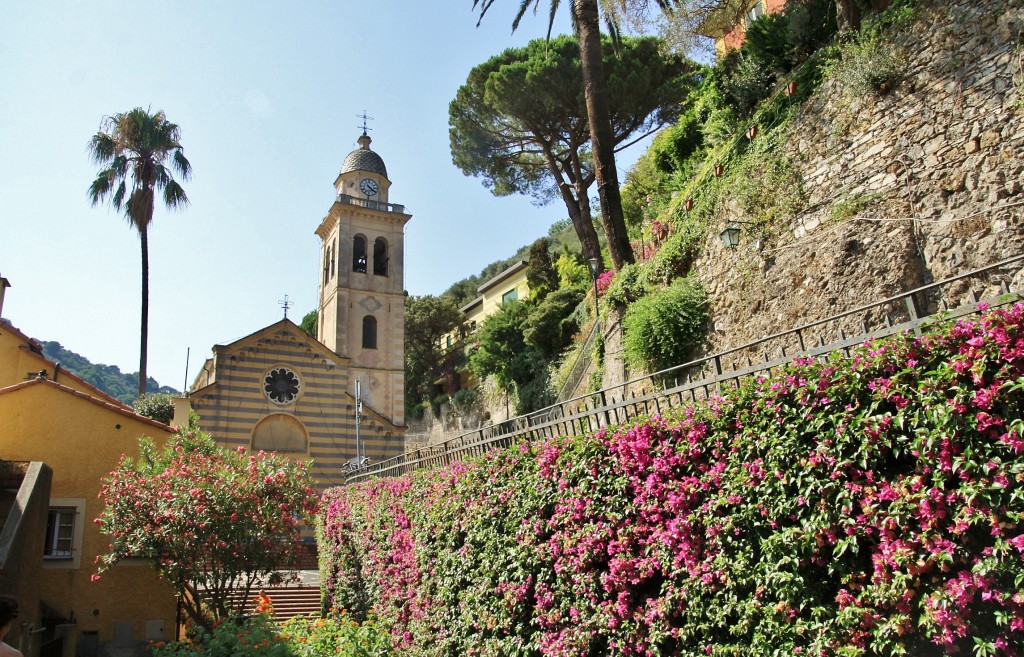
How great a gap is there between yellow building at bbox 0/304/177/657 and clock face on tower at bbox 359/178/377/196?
25.6 metres

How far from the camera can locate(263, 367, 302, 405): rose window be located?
87.8 ft

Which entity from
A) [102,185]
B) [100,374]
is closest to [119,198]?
[102,185]

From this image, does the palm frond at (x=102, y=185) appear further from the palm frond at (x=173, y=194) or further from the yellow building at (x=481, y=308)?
the yellow building at (x=481, y=308)

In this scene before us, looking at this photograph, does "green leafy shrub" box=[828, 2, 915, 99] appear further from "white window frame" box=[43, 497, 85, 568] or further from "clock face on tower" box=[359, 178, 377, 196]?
"clock face on tower" box=[359, 178, 377, 196]

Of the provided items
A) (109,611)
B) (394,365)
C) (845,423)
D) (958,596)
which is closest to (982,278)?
(845,423)

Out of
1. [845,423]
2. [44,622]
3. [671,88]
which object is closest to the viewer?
[845,423]

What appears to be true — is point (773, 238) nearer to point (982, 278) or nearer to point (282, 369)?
point (982, 278)

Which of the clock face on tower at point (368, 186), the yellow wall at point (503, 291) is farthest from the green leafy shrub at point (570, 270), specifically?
the clock face on tower at point (368, 186)

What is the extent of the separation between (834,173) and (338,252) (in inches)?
1099

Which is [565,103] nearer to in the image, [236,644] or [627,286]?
[627,286]

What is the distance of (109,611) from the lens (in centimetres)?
1276

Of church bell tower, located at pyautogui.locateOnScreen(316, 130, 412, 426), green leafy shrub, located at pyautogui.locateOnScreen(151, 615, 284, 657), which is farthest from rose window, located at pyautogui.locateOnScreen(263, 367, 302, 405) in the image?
green leafy shrub, located at pyautogui.locateOnScreen(151, 615, 284, 657)

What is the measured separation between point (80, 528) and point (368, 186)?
1081 inches

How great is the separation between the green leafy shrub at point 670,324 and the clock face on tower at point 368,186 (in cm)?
2644
